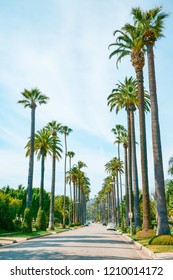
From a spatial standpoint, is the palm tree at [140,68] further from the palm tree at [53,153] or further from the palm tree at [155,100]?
the palm tree at [53,153]

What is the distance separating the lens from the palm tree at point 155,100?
22.8m

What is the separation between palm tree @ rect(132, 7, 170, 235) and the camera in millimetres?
22750

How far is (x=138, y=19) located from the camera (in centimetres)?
2823

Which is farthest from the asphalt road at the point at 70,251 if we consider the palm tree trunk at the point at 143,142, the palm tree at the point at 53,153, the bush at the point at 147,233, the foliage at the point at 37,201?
the foliage at the point at 37,201

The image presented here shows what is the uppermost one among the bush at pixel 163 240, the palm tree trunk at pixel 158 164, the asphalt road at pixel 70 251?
the palm tree trunk at pixel 158 164

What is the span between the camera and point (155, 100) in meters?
24.9

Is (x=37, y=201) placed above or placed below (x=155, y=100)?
below

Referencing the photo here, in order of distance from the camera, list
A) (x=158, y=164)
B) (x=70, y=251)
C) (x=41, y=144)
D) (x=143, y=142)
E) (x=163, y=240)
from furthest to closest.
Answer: (x=41, y=144)
(x=143, y=142)
(x=158, y=164)
(x=163, y=240)
(x=70, y=251)

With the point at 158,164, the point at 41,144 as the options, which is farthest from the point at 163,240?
the point at 41,144

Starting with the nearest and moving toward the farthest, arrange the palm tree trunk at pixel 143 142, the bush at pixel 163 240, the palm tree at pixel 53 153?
the bush at pixel 163 240 → the palm tree trunk at pixel 143 142 → the palm tree at pixel 53 153

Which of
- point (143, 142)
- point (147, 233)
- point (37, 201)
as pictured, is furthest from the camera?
point (37, 201)

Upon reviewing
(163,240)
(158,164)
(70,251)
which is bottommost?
(70,251)

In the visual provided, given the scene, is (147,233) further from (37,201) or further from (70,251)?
(37,201)

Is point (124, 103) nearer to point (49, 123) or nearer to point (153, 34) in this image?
point (153, 34)
